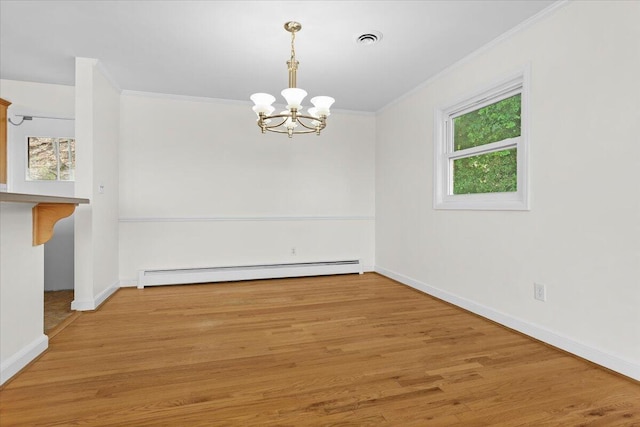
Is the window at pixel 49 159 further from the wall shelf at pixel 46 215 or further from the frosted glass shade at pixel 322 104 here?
the frosted glass shade at pixel 322 104

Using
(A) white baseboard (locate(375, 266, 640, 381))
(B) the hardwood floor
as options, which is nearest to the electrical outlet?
(A) white baseboard (locate(375, 266, 640, 381))

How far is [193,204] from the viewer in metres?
4.48

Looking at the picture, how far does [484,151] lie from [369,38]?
1.48m

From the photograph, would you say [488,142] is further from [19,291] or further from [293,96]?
[19,291]

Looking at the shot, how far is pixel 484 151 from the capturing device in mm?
3207

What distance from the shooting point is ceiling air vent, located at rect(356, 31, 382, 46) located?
Answer: 2.83m

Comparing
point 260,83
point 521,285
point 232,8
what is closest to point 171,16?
point 232,8

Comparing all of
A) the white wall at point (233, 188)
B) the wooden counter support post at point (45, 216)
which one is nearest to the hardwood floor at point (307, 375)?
the wooden counter support post at point (45, 216)

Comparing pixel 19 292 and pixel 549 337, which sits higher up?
pixel 19 292

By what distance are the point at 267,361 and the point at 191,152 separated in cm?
320

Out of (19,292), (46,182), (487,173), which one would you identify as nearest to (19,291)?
(19,292)

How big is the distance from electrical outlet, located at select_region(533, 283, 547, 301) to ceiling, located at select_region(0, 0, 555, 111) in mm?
2030

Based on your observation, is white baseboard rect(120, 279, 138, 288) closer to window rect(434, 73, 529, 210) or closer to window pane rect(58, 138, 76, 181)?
window pane rect(58, 138, 76, 181)

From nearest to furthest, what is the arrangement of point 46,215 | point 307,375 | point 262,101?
point 307,375, point 46,215, point 262,101
